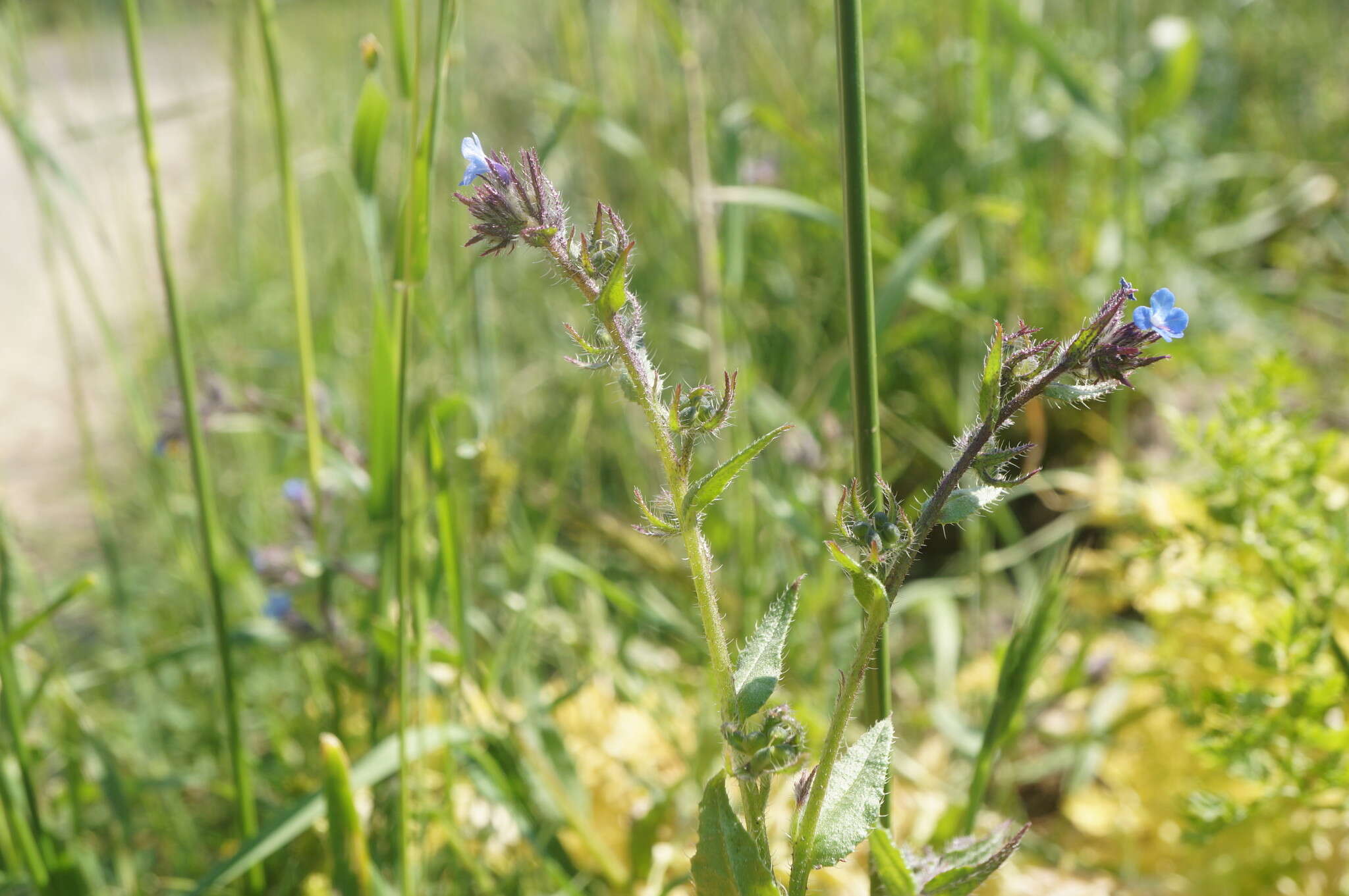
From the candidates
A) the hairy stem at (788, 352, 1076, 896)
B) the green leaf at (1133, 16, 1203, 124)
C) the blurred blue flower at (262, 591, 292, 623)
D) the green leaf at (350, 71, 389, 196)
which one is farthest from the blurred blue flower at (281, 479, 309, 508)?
the green leaf at (1133, 16, 1203, 124)

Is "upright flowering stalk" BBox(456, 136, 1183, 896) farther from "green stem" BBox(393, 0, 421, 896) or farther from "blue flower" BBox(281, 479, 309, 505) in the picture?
"blue flower" BBox(281, 479, 309, 505)

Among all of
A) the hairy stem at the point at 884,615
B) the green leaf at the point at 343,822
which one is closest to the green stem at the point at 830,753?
the hairy stem at the point at 884,615

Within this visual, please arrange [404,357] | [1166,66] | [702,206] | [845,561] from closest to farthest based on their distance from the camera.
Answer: [845,561], [404,357], [702,206], [1166,66]

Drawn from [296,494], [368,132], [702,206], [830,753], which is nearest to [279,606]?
[296,494]

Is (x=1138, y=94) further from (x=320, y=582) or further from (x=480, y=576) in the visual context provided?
(x=320, y=582)

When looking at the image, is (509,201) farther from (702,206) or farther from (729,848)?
(702,206)

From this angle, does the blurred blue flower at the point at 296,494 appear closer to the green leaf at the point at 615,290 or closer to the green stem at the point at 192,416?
the green stem at the point at 192,416

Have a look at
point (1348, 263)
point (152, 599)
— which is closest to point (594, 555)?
point (152, 599)
